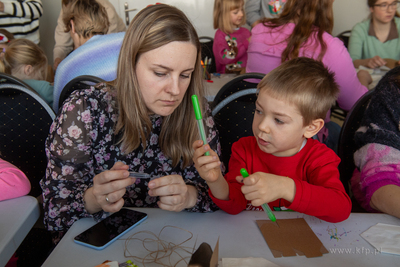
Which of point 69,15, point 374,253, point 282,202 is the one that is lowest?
point 282,202

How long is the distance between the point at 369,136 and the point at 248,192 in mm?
679

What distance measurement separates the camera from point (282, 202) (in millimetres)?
1104

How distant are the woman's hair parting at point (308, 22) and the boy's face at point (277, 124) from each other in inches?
34.9

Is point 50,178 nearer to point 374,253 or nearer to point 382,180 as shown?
point 374,253

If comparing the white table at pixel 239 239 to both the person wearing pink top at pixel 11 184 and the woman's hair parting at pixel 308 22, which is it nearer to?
the person wearing pink top at pixel 11 184

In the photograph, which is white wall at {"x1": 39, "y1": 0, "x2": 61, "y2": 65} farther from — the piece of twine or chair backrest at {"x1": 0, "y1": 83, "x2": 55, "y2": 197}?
the piece of twine

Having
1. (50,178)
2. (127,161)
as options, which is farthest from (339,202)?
(50,178)

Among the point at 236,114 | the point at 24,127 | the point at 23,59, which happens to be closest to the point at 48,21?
the point at 23,59

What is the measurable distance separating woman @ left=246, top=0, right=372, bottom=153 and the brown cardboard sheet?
1.06 metres

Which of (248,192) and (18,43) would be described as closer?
(248,192)

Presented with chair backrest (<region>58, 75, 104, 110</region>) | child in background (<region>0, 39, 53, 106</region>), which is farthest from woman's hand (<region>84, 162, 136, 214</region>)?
child in background (<region>0, 39, 53, 106</region>)

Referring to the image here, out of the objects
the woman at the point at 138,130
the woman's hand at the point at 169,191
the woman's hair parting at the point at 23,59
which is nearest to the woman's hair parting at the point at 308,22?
the woman at the point at 138,130

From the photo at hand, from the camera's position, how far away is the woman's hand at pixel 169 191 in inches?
33.4

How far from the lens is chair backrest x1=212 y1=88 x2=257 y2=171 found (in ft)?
4.59
